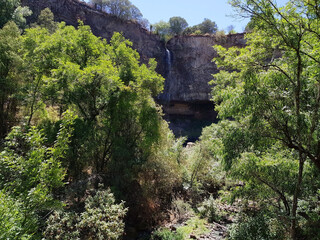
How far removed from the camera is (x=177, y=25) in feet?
138

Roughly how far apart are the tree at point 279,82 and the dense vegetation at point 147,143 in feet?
0.09

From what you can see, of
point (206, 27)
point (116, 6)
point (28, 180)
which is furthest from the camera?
point (206, 27)

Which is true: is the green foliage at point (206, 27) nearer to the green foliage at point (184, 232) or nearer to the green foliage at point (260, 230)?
the green foliage at point (184, 232)

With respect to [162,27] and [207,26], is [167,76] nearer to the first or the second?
[162,27]

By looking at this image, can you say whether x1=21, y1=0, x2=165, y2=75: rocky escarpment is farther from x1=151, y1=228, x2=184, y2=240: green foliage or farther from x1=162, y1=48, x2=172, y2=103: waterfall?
x1=151, y1=228, x2=184, y2=240: green foliage

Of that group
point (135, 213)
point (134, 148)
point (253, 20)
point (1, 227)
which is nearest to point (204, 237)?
point (135, 213)

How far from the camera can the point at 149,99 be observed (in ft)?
33.7

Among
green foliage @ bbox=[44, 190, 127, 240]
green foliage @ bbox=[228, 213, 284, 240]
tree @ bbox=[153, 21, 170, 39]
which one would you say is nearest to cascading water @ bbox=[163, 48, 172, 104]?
tree @ bbox=[153, 21, 170, 39]

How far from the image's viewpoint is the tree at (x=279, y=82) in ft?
13.0

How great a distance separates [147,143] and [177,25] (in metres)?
38.4

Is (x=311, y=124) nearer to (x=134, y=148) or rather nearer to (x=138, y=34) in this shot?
(x=134, y=148)

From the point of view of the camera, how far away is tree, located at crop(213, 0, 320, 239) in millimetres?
3975

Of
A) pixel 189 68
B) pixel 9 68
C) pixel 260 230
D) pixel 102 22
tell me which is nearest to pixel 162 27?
pixel 189 68

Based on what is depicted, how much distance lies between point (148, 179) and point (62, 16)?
26743 mm
